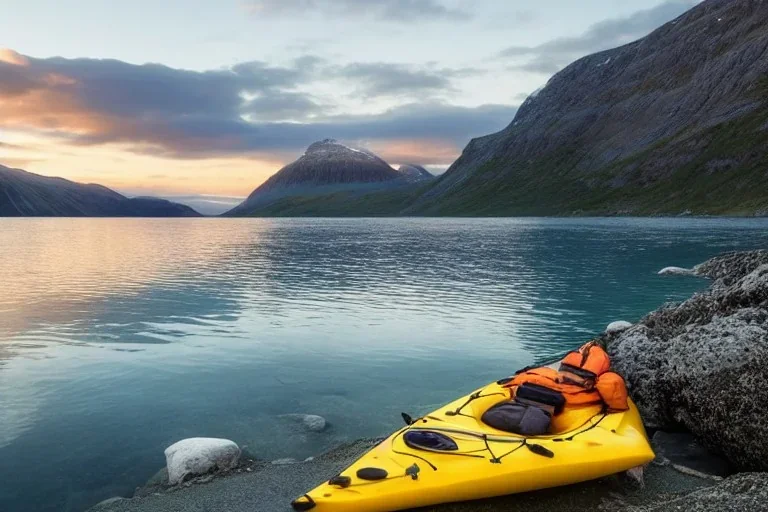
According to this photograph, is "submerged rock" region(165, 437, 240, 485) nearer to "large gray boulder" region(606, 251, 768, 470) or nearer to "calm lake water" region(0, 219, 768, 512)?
"calm lake water" region(0, 219, 768, 512)

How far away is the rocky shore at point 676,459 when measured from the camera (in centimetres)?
859

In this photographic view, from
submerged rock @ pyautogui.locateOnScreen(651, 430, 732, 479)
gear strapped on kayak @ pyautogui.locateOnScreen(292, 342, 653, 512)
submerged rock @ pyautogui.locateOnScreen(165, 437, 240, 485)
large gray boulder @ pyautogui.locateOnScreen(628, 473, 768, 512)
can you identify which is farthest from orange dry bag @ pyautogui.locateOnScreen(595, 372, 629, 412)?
submerged rock @ pyautogui.locateOnScreen(165, 437, 240, 485)

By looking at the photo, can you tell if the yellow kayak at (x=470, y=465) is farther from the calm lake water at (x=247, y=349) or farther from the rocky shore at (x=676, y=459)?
the calm lake water at (x=247, y=349)

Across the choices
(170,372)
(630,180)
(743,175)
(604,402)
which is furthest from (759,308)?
(630,180)

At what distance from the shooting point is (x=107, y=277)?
4066 centimetres

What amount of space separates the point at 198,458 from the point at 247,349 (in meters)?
9.88

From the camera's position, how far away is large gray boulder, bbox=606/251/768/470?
31.5ft

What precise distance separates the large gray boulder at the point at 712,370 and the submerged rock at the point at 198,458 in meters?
8.24

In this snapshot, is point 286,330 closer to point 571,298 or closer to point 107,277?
point 571,298

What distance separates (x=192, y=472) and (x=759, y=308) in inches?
426

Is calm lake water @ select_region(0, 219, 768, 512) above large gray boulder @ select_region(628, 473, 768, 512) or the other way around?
the other way around

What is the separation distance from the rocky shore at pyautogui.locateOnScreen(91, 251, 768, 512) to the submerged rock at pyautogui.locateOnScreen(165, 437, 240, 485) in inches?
1.1

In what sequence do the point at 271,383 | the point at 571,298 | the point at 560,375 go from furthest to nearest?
the point at 571,298 < the point at 271,383 < the point at 560,375

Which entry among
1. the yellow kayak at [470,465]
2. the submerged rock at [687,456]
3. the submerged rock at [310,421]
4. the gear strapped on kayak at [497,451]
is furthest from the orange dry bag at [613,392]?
the submerged rock at [310,421]
